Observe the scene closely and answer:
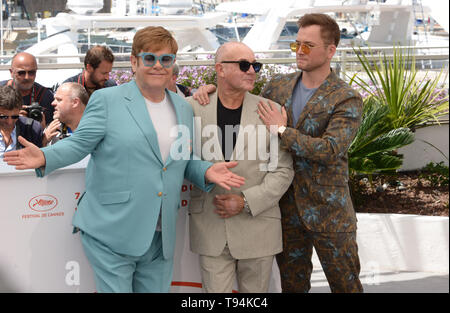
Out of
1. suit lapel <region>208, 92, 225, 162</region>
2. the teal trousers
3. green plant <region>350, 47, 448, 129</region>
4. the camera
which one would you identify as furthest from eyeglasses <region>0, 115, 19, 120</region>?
green plant <region>350, 47, 448, 129</region>

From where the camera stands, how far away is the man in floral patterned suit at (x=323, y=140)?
3484 millimetres

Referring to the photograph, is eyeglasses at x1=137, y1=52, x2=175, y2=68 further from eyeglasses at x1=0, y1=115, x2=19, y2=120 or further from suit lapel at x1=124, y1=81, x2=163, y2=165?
eyeglasses at x1=0, y1=115, x2=19, y2=120

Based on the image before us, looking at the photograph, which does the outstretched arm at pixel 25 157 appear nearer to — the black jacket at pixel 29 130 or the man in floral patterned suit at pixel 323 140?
the man in floral patterned suit at pixel 323 140

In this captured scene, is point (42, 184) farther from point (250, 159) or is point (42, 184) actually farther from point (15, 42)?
point (15, 42)

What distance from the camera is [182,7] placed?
1411cm

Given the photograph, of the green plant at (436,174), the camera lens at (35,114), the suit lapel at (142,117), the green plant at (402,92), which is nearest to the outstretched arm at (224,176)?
the suit lapel at (142,117)

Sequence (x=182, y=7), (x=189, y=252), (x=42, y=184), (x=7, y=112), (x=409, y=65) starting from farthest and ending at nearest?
1. (x=182, y=7)
2. (x=409, y=65)
3. (x=7, y=112)
4. (x=189, y=252)
5. (x=42, y=184)

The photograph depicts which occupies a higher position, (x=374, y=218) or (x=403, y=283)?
(x=374, y=218)

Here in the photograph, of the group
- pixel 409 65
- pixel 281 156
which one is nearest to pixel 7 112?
pixel 281 156

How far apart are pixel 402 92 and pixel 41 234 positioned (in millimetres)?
4037

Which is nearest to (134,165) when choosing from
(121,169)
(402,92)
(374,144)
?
(121,169)

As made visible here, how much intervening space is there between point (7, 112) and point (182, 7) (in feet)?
33.9

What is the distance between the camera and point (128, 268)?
10.2 feet

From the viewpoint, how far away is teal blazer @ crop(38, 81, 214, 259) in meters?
2.95
